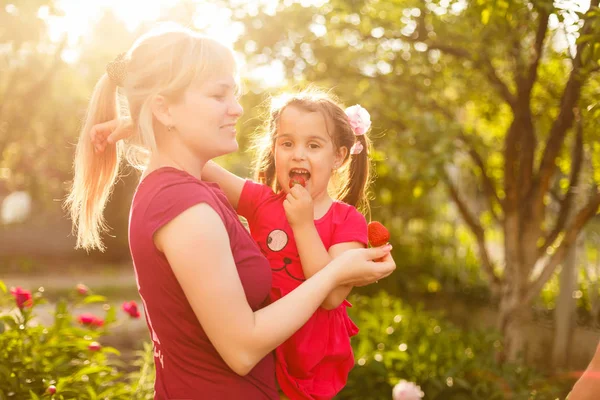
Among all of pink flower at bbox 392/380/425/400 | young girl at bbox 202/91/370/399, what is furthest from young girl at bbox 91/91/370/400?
pink flower at bbox 392/380/425/400

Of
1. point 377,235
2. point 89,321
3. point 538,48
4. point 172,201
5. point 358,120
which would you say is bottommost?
point 89,321

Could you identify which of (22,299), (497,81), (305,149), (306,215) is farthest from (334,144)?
(497,81)

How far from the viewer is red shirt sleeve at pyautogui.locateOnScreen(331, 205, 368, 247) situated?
2129mm

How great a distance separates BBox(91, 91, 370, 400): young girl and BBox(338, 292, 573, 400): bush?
2.56 metres

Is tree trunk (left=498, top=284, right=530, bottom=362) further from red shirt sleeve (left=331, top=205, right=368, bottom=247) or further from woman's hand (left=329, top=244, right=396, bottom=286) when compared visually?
woman's hand (left=329, top=244, right=396, bottom=286)

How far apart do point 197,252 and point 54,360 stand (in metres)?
2.26

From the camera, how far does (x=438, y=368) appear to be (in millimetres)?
4930

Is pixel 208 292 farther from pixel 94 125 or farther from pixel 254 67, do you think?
pixel 254 67

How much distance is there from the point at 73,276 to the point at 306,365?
12627mm

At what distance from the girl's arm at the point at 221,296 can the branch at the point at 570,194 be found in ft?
13.5

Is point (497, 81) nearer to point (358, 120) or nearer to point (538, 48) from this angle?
point (538, 48)

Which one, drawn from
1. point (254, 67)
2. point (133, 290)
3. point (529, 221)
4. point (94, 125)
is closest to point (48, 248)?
point (133, 290)

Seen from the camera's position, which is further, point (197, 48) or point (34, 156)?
point (34, 156)

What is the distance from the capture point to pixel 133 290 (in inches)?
477
